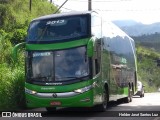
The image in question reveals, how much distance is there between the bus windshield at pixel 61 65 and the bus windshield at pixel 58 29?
526mm

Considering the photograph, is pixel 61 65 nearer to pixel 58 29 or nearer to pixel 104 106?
pixel 58 29

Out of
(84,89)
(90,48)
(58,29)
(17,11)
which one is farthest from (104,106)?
(17,11)

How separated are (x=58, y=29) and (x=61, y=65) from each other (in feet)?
4.42

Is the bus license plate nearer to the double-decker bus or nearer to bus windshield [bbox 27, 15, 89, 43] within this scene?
the double-decker bus

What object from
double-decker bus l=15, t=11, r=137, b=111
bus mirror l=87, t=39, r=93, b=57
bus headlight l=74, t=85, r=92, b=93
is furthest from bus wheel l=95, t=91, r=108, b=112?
bus mirror l=87, t=39, r=93, b=57

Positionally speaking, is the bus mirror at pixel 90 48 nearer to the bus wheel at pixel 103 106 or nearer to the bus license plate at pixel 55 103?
the bus license plate at pixel 55 103

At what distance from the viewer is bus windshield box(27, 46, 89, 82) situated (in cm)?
1430

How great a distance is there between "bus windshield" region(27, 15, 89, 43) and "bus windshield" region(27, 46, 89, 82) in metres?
0.53

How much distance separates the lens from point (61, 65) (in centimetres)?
1441

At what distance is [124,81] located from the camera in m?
21.5

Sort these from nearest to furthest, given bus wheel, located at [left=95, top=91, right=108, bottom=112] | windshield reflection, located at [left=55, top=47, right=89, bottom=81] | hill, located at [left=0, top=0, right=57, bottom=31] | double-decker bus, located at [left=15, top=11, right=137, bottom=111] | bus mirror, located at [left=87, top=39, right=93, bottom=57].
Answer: bus mirror, located at [left=87, top=39, right=93, bottom=57] → double-decker bus, located at [left=15, top=11, right=137, bottom=111] → windshield reflection, located at [left=55, top=47, right=89, bottom=81] → bus wheel, located at [left=95, top=91, right=108, bottom=112] → hill, located at [left=0, top=0, right=57, bottom=31]

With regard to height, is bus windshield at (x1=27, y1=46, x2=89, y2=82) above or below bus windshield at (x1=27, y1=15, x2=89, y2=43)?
below

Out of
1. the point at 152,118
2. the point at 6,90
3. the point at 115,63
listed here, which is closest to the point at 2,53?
the point at 6,90

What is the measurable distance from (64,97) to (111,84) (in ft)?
13.7
